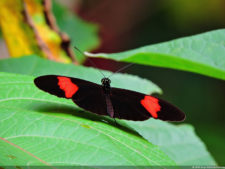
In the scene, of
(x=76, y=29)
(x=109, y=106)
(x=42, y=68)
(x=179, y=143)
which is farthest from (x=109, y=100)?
(x=76, y=29)

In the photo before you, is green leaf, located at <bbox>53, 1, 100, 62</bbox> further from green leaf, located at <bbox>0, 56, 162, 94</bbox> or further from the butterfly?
the butterfly

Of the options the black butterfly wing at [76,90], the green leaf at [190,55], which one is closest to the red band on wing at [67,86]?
the black butterfly wing at [76,90]

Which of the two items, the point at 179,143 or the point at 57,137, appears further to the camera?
the point at 179,143

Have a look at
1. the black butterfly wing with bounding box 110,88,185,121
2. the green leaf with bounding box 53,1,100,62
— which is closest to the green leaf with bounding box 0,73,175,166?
the black butterfly wing with bounding box 110,88,185,121

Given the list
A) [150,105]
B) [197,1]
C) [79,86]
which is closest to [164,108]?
[150,105]

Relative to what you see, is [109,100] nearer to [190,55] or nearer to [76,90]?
[76,90]

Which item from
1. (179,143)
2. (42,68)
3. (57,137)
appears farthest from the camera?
(179,143)
